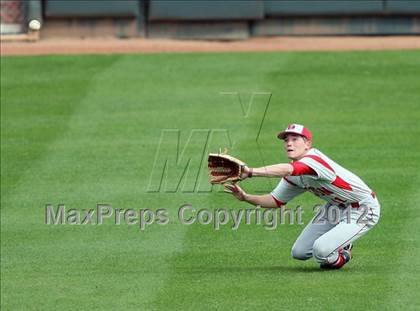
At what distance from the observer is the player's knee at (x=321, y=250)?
9938 millimetres

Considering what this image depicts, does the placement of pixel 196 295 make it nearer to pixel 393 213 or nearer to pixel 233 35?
pixel 393 213

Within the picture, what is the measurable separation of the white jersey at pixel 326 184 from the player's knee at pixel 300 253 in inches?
17.5

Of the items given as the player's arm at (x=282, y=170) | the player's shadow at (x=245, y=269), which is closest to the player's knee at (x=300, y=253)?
the player's shadow at (x=245, y=269)

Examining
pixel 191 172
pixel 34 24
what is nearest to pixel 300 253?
pixel 191 172

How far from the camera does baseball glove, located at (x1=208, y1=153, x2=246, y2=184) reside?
9195 millimetres

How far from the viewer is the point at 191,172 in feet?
46.0

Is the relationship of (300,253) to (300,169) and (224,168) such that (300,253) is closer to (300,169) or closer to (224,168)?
(300,169)

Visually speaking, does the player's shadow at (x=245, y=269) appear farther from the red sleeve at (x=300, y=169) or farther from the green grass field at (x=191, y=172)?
the red sleeve at (x=300, y=169)

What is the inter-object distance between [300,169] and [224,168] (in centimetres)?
61

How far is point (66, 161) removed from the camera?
47.6ft

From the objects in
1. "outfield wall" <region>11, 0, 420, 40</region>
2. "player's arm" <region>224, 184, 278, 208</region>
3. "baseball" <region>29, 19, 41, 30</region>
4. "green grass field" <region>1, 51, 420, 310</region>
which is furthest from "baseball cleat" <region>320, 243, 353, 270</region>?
"baseball" <region>29, 19, 41, 30</region>

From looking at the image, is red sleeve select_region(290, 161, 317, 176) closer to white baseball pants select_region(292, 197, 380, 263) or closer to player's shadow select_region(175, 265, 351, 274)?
white baseball pants select_region(292, 197, 380, 263)

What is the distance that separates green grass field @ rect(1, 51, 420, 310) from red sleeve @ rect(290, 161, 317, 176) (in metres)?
0.97

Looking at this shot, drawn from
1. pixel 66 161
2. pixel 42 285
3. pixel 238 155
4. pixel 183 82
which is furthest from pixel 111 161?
pixel 42 285
